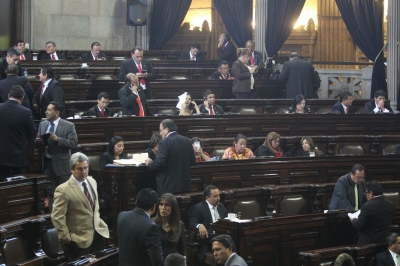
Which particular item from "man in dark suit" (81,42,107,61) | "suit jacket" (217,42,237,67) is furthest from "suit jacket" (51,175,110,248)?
"suit jacket" (217,42,237,67)

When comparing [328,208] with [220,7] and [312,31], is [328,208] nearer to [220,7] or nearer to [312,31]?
[220,7]

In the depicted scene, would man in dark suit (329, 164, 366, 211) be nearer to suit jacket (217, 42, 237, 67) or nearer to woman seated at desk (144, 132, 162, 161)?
woman seated at desk (144, 132, 162, 161)

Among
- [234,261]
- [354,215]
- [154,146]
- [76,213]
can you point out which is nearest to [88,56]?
[154,146]

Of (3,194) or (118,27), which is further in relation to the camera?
(118,27)

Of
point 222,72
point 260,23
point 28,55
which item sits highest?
point 260,23

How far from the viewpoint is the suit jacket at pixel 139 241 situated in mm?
4798

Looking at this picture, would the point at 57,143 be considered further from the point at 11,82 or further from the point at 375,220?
the point at 375,220

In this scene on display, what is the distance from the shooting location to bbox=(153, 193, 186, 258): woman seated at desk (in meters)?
5.69

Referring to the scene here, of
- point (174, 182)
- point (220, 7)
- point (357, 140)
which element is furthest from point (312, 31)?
point (174, 182)

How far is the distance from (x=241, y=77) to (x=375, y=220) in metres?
4.69

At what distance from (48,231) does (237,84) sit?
19.8 feet

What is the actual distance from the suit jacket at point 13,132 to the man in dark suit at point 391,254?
340 centimetres

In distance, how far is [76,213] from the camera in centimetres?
556

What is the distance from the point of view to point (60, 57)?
41.9 ft
